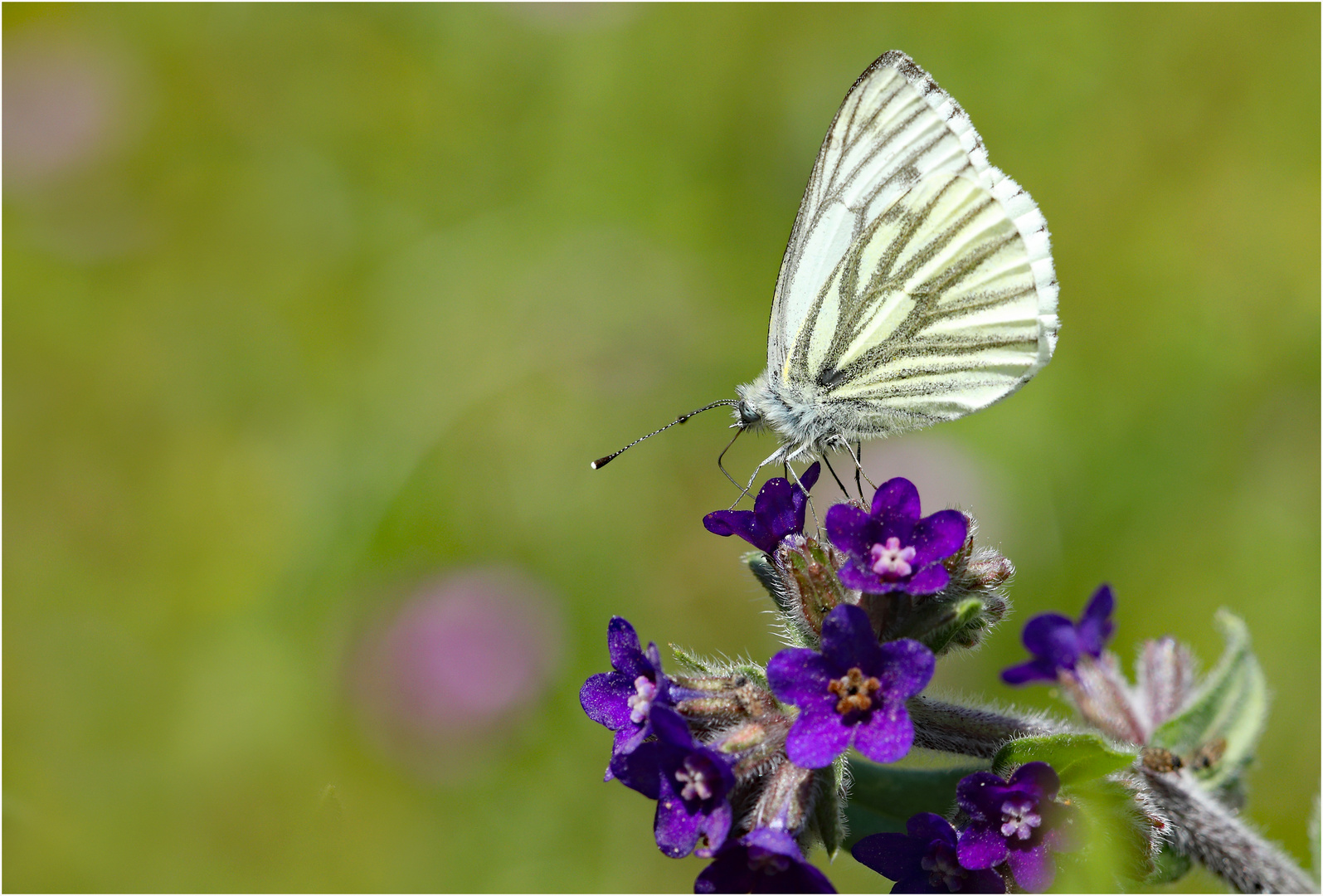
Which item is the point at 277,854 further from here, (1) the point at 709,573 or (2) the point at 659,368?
(2) the point at 659,368

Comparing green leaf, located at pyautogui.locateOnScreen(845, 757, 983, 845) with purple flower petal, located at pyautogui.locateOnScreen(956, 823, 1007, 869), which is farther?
green leaf, located at pyautogui.locateOnScreen(845, 757, 983, 845)

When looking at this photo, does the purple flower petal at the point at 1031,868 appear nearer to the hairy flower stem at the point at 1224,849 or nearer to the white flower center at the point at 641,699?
the hairy flower stem at the point at 1224,849

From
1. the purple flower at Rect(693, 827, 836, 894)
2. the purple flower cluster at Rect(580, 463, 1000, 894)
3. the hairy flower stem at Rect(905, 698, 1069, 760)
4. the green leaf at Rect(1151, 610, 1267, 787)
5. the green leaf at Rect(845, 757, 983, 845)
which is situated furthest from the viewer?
the green leaf at Rect(1151, 610, 1267, 787)

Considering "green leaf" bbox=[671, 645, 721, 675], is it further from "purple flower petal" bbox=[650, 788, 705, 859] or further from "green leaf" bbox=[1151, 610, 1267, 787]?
"green leaf" bbox=[1151, 610, 1267, 787]

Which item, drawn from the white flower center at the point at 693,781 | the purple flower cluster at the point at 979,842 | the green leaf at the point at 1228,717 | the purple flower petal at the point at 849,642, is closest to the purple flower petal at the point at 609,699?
the white flower center at the point at 693,781

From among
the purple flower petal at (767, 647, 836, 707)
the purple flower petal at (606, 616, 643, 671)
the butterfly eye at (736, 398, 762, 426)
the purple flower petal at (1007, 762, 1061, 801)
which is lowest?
the purple flower petal at (1007, 762, 1061, 801)

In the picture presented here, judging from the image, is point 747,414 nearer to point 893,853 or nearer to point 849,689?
point 849,689

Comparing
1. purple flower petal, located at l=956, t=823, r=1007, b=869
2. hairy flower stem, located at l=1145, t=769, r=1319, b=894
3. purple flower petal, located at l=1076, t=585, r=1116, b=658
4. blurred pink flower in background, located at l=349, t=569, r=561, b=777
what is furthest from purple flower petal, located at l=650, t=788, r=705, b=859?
blurred pink flower in background, located at l=349, t=569, r=561, b=777
